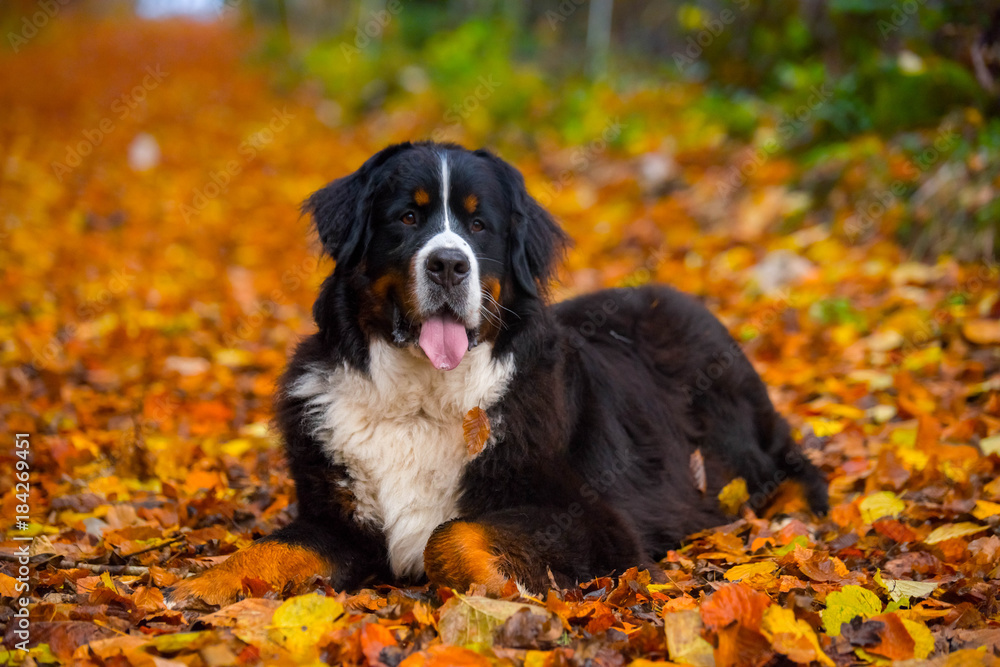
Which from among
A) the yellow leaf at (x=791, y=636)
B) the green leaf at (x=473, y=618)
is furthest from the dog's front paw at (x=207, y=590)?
the yellow leaf at (x=791, y=636)

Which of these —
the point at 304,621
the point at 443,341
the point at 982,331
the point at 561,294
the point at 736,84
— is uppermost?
the point at 736,84

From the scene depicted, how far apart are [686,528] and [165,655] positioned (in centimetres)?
246

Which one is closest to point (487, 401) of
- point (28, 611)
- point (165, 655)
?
point (165, 655)

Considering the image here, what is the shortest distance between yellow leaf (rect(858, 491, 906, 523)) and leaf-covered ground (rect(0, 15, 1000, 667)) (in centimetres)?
2

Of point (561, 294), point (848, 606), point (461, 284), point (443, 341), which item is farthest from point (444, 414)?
point (561, 294)

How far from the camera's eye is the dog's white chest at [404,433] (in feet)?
12.1

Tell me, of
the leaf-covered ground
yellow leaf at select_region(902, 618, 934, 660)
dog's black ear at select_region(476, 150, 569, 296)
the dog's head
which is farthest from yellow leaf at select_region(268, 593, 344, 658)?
yellow leaf at select_region(902, 618, 934, 660)

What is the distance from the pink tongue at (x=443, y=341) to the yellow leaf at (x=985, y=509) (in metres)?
2.46

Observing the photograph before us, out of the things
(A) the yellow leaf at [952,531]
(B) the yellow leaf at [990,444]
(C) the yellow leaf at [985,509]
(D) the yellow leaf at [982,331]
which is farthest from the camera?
(D) the yellow leaf at [982,331]

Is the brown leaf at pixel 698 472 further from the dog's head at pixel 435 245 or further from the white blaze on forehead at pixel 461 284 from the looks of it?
the white blaze on forehead at pixel 461 284

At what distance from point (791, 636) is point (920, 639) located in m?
0.45

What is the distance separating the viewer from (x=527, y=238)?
4.09 meters

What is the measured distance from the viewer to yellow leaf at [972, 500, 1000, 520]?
13.1 feet

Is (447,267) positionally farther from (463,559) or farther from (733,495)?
(733,495)
